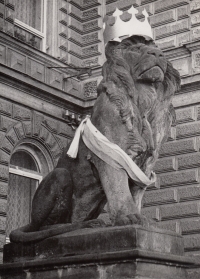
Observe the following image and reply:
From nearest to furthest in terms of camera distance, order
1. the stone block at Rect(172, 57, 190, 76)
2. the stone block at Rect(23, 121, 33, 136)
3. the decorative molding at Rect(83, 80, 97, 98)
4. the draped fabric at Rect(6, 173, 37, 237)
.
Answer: the draped fabric at Rect(6, 173, 37, 237) < the stone block at Rect(23, 121, 33, 136) < the stone block at Rect(172, 57, 190, 76) < the decorative molding at Rect(83, 80, 97, 98)

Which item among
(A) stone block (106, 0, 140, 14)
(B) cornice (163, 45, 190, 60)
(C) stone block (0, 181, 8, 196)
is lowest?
(C) stone block (0, 181, 8, 196)

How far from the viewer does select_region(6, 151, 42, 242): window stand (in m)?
12.3

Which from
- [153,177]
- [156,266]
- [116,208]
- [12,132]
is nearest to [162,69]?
[153,177]

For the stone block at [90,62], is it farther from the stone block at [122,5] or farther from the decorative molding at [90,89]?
the stone block at [122,5]

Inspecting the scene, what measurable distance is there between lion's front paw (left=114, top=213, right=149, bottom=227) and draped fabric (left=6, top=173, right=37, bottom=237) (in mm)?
7240

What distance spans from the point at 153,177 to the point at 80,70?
347 inches

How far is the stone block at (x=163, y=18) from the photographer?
45.4 ft

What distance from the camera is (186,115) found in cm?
1302

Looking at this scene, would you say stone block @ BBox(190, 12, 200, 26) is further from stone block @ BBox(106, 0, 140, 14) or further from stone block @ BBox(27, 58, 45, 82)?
stone block @ BBox(27, 58, 45, 82)

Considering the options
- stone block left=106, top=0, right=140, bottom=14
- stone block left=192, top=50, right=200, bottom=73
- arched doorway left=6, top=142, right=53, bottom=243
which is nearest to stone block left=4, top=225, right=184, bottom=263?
arched doorway left=6, top=142, right=53, bottom=243

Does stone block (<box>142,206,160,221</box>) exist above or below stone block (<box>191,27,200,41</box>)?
below

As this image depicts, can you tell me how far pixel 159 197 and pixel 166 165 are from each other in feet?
2.20

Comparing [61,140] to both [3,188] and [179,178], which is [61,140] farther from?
[179,178]

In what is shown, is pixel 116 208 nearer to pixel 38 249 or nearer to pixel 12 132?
pixel 38 249
